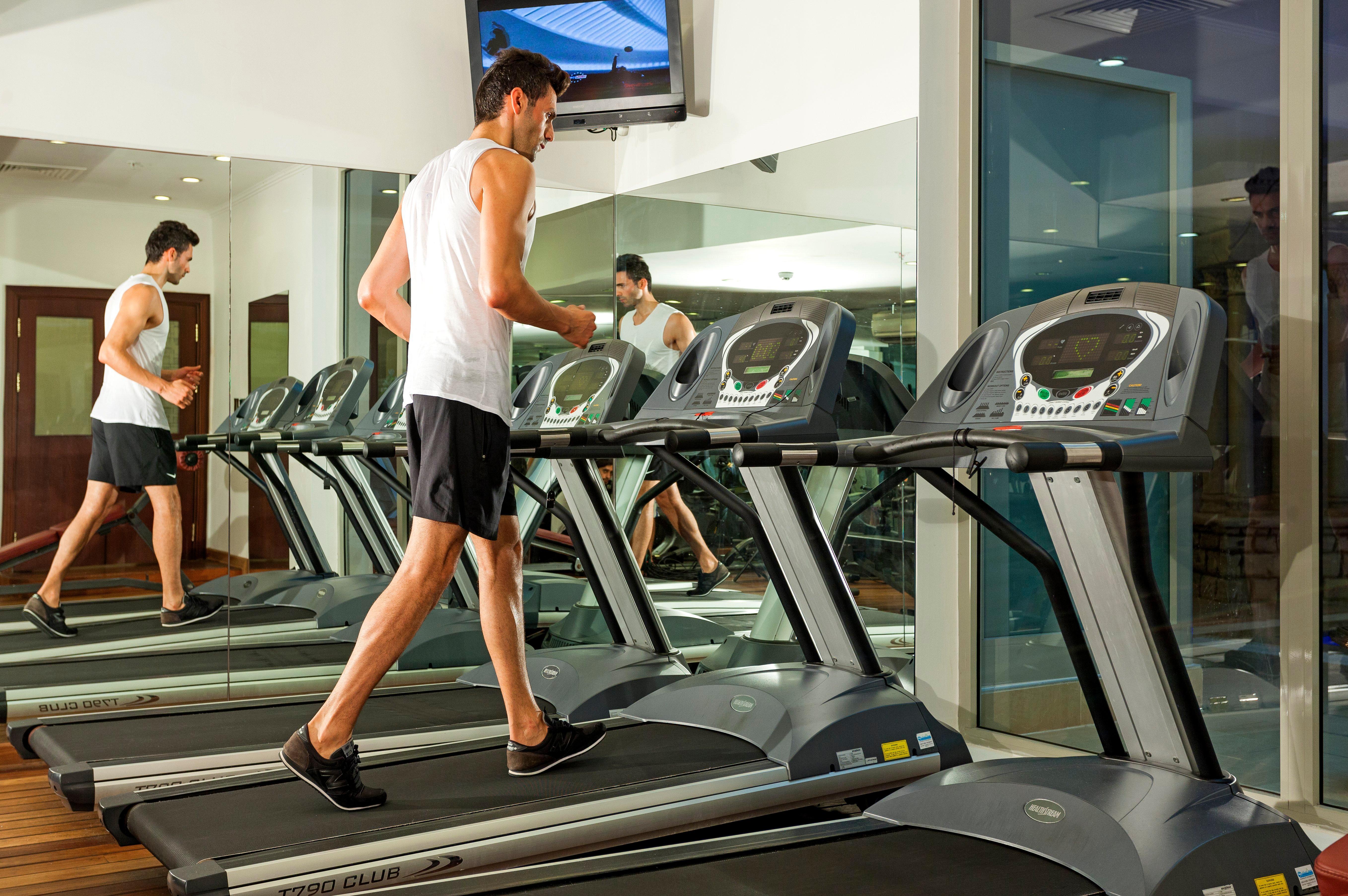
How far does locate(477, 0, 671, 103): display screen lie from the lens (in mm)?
4504

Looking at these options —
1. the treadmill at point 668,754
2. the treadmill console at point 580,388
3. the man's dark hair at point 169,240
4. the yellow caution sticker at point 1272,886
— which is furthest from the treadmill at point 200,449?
the yellow caution sticker at point 1272,886

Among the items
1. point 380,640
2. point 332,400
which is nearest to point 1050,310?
point 380,640

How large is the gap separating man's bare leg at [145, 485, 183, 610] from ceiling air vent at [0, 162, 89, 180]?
1.08 meters

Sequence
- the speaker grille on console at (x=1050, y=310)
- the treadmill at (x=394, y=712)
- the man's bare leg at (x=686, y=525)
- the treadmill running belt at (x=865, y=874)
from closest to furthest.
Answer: the treadmill running belt at (x=865, y=874), the speaker grille on console at (x=1050, y=310), the treadmill at (x=394, y=712), the man's bare leg at (x=686, y=525)

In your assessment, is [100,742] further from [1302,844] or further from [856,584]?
[1302,844]

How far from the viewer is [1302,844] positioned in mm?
2217

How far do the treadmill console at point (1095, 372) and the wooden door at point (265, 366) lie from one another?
8.17ft

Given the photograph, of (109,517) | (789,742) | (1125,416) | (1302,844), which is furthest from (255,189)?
(1302,844)

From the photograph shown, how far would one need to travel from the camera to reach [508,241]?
2516mm

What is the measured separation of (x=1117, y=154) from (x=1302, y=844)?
1850 mm

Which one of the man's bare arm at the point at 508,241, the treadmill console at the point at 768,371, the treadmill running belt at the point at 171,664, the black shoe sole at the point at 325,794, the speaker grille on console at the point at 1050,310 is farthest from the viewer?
the treadmill running belt at the point at 171,664

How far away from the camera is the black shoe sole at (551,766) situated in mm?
2746

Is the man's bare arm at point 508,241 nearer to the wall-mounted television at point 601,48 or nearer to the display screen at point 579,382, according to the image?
the display screen at point 579,382

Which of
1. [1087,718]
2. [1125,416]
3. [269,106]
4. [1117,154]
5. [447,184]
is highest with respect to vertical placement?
[269,106]
